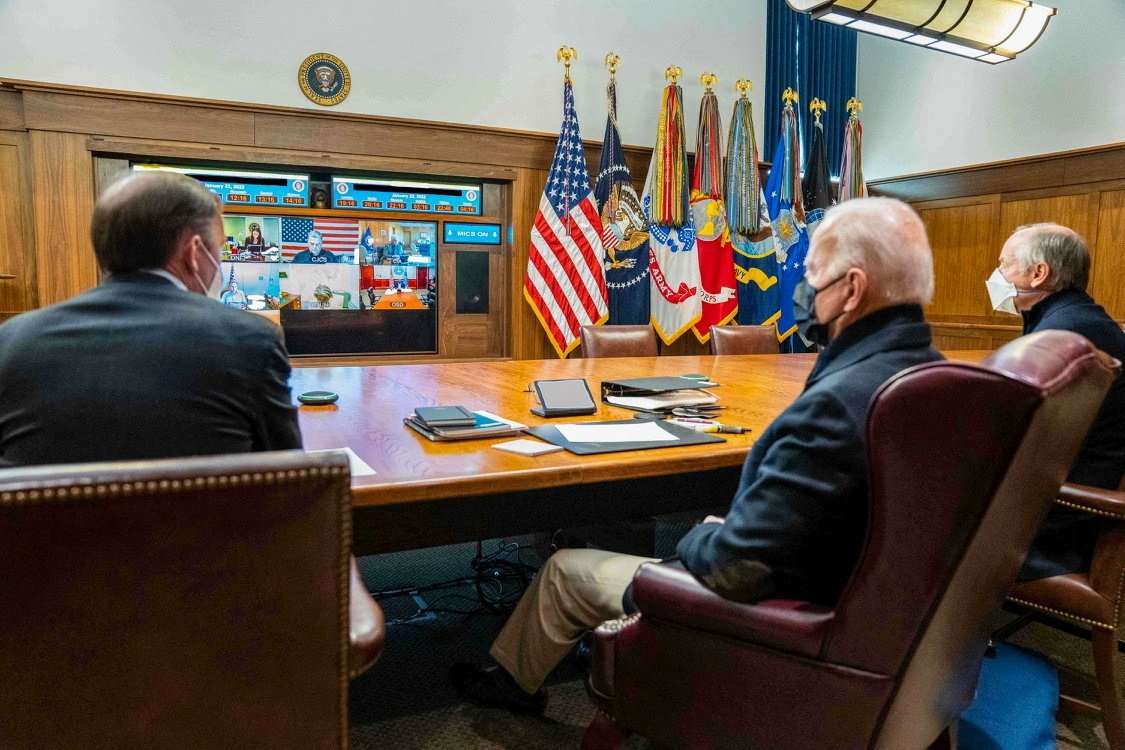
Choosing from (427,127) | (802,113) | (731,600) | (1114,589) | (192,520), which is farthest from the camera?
(802,113)

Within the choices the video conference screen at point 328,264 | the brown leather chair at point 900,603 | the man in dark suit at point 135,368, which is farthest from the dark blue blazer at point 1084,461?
the video conference screen at point 328,264

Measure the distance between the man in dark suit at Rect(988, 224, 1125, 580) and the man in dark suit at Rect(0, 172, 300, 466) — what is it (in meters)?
1.72

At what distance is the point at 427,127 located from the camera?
4.97 m

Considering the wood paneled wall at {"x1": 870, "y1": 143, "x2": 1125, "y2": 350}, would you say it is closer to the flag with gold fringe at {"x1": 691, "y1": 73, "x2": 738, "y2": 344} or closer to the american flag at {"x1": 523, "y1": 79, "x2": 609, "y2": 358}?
the flag with gold fringe at {"x1": 691, "y1": 73, "x2": 738, "y2": 344}

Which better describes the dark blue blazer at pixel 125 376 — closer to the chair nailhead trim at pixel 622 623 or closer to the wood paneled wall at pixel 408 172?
the chair nailhead trim at pixel 622 623

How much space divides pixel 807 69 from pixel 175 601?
6.78 meters

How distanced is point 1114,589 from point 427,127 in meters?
4.45

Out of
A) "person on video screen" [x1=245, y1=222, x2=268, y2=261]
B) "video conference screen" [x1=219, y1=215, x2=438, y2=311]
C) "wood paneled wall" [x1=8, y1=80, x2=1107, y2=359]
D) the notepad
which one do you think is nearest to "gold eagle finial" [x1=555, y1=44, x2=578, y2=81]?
"wood paneled wall" [x1=8, y1=80, x2=1107, y2=359]

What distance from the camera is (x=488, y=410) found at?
221cm

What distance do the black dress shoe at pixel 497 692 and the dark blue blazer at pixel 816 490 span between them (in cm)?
88

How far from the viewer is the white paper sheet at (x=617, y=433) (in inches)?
71.9

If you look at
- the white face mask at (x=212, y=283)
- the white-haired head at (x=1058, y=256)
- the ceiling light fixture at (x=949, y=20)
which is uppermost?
the ceiling light fixture at (x=949, y=20)

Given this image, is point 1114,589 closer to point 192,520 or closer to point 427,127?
point 192,520

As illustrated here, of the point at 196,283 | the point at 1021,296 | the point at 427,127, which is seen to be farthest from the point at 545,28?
the point at 196,283
